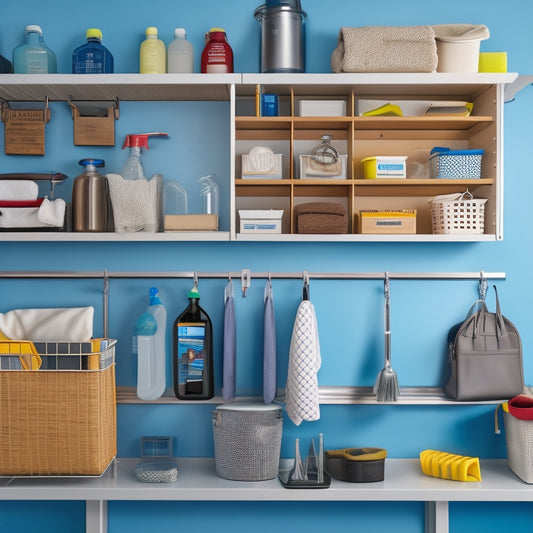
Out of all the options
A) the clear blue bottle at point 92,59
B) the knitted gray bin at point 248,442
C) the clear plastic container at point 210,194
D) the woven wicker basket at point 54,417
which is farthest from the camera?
the clear plastic container at point 210,194

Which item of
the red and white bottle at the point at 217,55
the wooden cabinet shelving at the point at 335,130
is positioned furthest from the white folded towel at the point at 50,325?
the red and white bottle at the point at 217,55

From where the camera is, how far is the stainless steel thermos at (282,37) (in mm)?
2232

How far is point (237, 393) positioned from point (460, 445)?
33.6 inches

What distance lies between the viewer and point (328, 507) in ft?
7.82

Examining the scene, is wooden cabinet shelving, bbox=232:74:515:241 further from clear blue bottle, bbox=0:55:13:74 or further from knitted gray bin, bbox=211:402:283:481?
clear blue bottle, bbox=0:55:13:74

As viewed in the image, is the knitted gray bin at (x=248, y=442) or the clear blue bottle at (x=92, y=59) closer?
the knitted gray bin at (x=248, y=442)

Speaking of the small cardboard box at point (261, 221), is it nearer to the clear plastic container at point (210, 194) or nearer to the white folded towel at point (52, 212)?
the clear plastic container at point (210, 194)

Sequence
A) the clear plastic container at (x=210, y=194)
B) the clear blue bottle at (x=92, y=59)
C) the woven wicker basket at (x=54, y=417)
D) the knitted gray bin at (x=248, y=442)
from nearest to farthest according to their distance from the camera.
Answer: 1. the woven wicker basket at (x=54, y=417)
2. the knitted gray bin at (x=248, y=442)
3. the clear blue bottle at (x=92, y=59)
4. the clear plastic container at (x=210, y=194)

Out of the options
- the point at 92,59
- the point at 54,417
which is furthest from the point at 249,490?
the point at 92,59

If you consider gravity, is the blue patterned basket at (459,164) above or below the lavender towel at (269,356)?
above

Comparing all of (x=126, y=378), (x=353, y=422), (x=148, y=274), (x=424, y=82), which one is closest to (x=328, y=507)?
(x=353, y=422)

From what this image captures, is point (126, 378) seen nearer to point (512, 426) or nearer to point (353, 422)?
point (353, 422)

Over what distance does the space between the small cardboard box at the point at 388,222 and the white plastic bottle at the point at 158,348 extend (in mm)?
777

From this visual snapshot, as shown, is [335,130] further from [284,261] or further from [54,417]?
[54,417]
